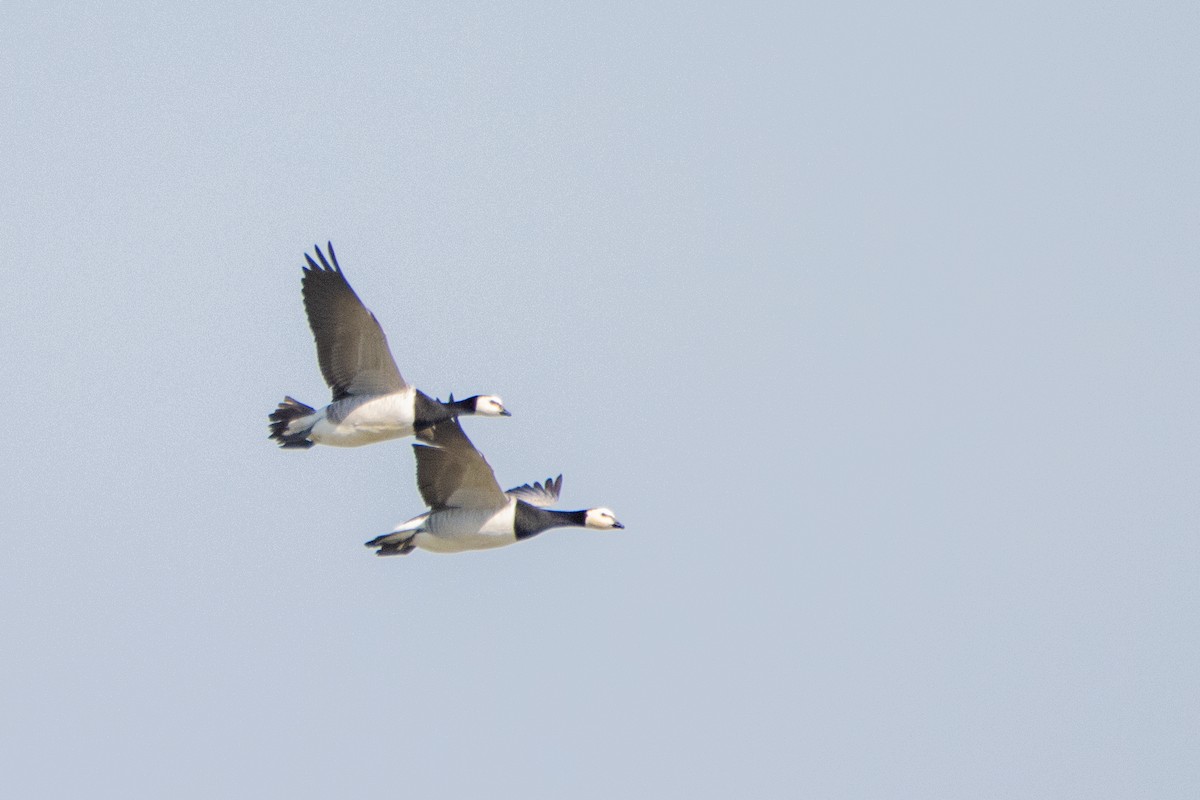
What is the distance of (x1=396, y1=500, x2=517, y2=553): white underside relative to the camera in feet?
59.5

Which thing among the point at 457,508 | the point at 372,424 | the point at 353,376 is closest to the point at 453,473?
the point at 457,508

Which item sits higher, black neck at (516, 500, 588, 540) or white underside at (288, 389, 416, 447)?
white underside at (288, 389, 416, 447)

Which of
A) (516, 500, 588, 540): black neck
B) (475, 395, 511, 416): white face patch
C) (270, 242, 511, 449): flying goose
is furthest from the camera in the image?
(475, 395, 511, 416): white face patch

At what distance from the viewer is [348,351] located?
19.3 m

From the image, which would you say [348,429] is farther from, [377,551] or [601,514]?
[601,514]

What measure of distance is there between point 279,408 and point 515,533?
397 cm

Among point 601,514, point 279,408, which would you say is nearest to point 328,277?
point 279,408

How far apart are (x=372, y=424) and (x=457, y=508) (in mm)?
1536

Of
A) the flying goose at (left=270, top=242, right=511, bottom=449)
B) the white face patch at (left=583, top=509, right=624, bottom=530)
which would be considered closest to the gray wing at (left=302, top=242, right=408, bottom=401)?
the flying goose at (left=270, top=242, right=511, bottom=449)

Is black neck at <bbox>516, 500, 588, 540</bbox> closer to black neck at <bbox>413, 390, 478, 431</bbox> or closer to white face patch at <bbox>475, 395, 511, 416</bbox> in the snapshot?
black neck at <bbox>413, 390, 478, 431</bbox>

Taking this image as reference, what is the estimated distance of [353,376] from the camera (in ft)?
63.6

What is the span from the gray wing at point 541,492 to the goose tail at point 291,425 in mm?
2830

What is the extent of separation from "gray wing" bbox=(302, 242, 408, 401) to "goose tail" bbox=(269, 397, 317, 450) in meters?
0.65

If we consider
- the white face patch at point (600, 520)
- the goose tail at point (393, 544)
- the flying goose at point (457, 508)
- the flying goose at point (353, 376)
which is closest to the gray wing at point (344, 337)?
the flying goose at point (353, 376)
